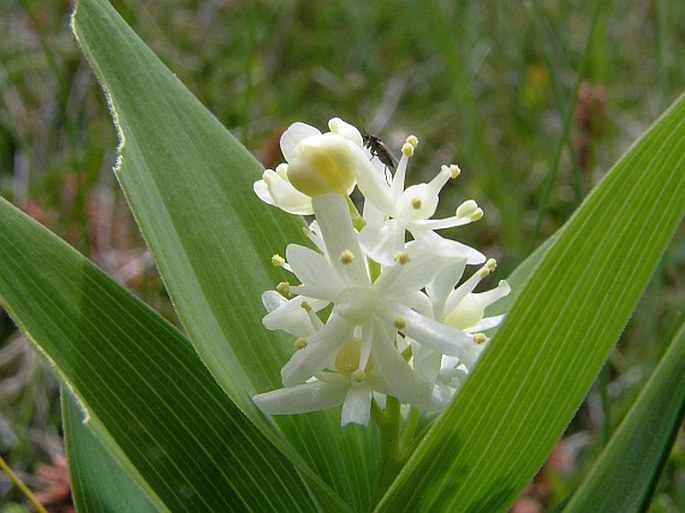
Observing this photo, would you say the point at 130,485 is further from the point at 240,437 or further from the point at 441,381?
the point at 441,381

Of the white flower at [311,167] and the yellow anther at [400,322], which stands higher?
the white flower at [311,167]

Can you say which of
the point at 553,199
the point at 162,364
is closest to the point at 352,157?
the point at 162,364

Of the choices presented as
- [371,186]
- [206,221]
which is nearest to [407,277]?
[371,186]

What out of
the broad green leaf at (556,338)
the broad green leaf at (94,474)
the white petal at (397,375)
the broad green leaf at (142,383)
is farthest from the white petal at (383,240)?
the broad green leaf at (94,474)

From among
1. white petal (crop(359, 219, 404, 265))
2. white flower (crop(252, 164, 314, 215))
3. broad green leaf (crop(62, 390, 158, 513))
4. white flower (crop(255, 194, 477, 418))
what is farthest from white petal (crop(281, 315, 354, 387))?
broad green leaf (crop(62, 390, 158, 513))

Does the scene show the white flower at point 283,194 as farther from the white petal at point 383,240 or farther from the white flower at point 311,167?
the white petal at point 383,240

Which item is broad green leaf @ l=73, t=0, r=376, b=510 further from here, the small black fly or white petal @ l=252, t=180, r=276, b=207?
the small black fly

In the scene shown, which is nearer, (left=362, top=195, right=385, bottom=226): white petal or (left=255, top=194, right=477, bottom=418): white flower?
(left=255, top=194, right=477, bottom=418): white flower
